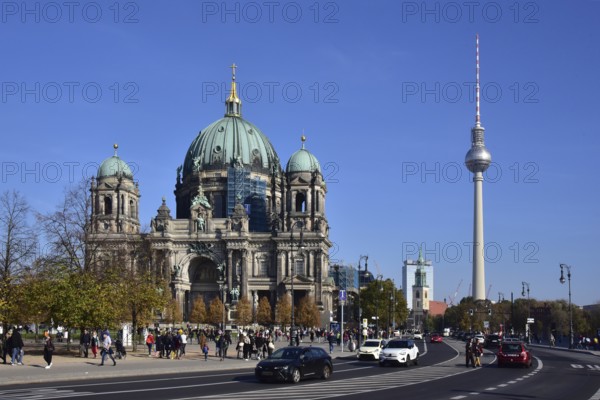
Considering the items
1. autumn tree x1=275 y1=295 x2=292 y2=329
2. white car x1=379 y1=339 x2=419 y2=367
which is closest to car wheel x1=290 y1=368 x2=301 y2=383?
white car x1=379 y1=339 x2=419 y2=367

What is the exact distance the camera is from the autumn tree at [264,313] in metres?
133

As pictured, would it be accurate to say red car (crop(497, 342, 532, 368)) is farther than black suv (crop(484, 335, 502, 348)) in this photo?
No

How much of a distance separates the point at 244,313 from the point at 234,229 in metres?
19.8

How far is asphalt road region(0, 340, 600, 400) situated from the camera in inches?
1187

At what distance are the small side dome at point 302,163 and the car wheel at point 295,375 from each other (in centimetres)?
11372

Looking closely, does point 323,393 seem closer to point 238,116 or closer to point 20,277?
point 20,277

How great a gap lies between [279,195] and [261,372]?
12681cm

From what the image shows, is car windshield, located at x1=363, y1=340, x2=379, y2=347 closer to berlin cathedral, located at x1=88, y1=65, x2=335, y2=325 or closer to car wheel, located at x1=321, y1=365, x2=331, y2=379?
A: car wheel, located at x1=321, y1=365, x2=331, y2=379

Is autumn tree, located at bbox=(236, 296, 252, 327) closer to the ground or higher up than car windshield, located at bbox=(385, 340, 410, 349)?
closer to the ground

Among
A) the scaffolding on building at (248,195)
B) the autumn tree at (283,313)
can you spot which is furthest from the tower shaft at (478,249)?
the autumn tree at (283,313)

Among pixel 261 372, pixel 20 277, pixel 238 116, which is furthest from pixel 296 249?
pixel 261 372

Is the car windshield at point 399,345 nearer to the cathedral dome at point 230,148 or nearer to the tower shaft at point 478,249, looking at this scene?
the cathedral dome at point 230,148

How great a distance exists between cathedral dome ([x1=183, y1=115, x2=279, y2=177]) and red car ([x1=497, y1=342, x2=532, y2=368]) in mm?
107732

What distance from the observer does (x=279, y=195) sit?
163 m
